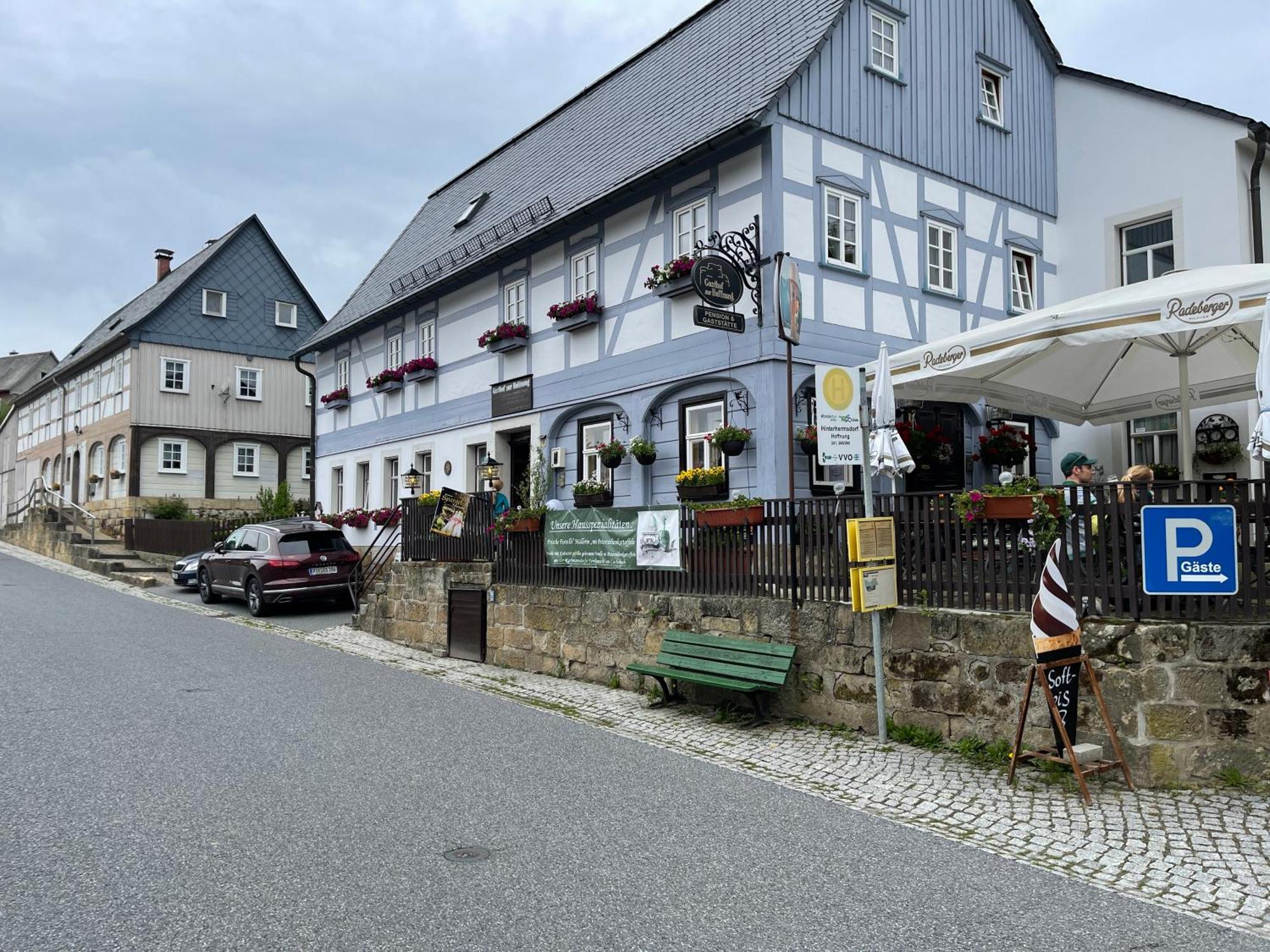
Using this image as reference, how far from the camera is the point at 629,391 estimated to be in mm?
15148

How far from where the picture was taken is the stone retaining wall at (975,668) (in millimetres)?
6746

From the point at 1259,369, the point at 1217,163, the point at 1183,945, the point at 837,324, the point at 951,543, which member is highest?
the point at 1217,163

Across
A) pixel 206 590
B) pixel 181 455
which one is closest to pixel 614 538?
pixel 206 590

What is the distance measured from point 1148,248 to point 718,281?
7895 millimetres

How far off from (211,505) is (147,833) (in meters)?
31.6

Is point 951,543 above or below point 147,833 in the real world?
above

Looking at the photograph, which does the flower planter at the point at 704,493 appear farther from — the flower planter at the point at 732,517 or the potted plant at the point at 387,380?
the potted plant at the point at 387,380

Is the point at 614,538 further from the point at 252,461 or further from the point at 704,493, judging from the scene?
the point at 252,461

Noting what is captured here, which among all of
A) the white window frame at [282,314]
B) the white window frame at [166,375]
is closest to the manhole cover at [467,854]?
the white window frame at [166,375]

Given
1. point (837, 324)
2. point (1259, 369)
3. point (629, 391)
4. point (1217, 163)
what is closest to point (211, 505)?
point (629, 391)

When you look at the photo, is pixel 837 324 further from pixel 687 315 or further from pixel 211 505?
pixel 211 505

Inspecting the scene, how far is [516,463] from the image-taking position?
Result: 18.7 m

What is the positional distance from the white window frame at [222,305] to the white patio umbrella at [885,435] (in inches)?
1270

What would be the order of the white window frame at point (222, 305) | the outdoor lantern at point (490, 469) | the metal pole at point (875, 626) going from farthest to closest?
the white window frame at point (222, 305)
the outdoor lantern at point (490, 469)
the metal pole at point (875, 626)
